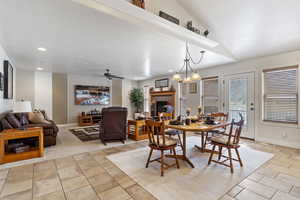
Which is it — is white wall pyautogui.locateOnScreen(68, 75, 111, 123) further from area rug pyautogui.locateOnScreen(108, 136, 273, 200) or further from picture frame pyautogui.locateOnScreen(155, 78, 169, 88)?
area rug pyautogui.locateOnScreen(108, 136, 273, 200)

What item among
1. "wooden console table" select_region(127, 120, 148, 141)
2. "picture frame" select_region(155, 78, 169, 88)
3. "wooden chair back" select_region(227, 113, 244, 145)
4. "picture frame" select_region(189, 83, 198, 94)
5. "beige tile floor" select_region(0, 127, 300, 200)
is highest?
"picture frame" select_region(155, 78, 169, 88)

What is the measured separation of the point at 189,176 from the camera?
7.39 feet

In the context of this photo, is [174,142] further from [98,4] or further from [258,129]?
[258,129]

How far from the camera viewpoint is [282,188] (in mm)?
1955

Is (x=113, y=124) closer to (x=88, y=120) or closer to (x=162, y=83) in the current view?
(x=88, y=120)

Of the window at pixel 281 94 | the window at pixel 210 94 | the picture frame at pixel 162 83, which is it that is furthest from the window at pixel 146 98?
the window at pixel 281 94

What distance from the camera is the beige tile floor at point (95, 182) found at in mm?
1797

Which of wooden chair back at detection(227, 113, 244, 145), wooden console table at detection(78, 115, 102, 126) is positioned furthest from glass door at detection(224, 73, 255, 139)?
wooden console table at detection(78, 115, 102, 126)

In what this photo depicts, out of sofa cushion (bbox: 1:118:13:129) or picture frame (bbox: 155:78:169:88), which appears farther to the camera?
picture frame (bbox: 155:78:169:88)

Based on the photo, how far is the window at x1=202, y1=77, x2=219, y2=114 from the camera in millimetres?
5127

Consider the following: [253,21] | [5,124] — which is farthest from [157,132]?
[5,124]

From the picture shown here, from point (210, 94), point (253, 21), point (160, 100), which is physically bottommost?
point (160, 100)

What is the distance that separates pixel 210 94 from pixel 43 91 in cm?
683

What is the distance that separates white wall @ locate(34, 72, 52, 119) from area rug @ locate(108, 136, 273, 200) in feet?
16.4
